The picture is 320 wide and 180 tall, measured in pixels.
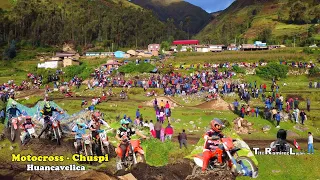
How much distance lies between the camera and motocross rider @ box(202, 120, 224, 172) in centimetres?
1284

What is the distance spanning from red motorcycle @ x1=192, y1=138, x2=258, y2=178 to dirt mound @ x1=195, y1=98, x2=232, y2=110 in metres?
16.2

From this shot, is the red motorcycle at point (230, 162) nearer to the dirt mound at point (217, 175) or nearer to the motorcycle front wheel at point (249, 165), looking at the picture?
the motorcycle front wheel at point (249, 165)

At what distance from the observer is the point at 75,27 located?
438 feet

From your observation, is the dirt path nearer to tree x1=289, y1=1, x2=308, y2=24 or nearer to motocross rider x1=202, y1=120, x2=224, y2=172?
motocross rider x1=202, y1=120, x2=224, y2=172

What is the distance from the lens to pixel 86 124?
15.7m

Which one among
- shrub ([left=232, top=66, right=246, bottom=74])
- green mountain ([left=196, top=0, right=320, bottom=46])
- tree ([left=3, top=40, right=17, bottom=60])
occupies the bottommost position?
shrub ([left=232, top=66, right=246, bottom=74])

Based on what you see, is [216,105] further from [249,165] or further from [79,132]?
[79,132]

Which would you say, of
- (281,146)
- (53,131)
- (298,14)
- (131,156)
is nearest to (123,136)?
(131,156)

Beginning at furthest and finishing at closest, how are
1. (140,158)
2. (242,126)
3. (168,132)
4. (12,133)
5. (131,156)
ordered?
(242,126), (168,132), (12,133), (140,158), (131,156)

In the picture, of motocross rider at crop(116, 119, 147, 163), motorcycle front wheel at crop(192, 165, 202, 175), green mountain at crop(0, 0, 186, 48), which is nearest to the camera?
motorcycle front wheel at crop(192, 165, 202, 175)

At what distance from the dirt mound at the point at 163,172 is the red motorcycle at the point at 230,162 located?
591mm

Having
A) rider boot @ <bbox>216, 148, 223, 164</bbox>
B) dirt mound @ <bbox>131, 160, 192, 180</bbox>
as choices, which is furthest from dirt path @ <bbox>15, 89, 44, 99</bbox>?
rider boot @ <bbox>216, 148, 223, 164</bbox>

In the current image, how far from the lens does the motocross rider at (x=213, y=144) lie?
12.8 metres

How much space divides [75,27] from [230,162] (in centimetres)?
12921
